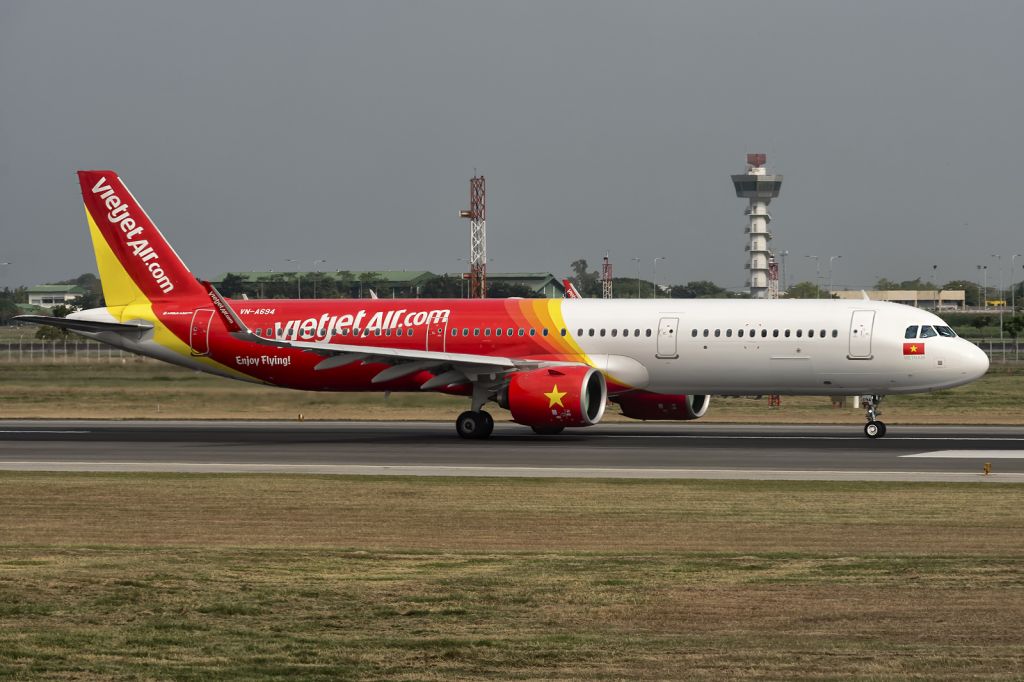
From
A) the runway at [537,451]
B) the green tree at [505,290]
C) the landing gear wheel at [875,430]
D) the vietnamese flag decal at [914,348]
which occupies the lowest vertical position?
the runway at [537,451]

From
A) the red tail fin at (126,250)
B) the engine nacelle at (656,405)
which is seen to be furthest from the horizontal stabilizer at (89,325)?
the engine nacelle at (656,405)

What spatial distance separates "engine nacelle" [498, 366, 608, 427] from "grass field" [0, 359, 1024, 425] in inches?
442

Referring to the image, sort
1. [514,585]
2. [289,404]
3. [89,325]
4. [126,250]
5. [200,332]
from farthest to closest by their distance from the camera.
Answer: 1. [289,404]
2. [126,250]
3. [200,332]
4. [89,325]
5. [514,585]

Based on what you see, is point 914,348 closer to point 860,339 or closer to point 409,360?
point 860,339

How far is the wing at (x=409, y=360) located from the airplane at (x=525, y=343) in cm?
Result: 6

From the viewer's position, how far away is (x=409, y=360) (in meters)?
40.8

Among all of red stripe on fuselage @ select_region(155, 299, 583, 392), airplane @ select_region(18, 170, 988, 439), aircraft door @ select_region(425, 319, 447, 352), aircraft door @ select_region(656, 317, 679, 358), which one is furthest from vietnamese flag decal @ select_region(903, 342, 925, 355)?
aircraft door @ select_region(425, 319, 447, 352)

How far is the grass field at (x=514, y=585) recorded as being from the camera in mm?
12367

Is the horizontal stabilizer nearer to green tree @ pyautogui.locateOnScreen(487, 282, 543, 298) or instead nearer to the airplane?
the airplane

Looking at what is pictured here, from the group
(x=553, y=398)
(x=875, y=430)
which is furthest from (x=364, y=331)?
(x=875, y=430)

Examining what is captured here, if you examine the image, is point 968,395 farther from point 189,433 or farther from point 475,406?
point 189,433

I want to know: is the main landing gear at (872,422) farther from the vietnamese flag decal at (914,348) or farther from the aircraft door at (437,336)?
the aircraft door at (437,336)

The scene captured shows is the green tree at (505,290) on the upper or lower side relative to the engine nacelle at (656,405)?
upper

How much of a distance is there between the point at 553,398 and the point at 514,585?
2225cm
